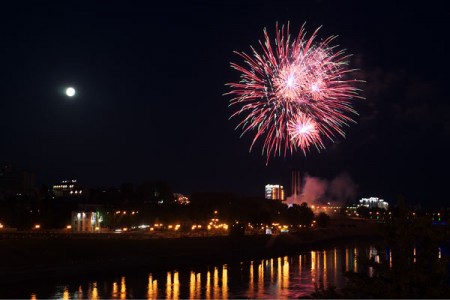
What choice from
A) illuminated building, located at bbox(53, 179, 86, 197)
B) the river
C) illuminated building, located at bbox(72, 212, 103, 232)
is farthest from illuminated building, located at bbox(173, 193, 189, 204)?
the river

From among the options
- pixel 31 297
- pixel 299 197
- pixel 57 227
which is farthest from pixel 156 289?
pixel 299 197

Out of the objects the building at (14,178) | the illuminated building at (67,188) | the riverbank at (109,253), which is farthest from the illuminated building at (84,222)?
the building at (14,178)

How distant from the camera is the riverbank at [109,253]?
1709 inches

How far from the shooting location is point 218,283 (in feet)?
139

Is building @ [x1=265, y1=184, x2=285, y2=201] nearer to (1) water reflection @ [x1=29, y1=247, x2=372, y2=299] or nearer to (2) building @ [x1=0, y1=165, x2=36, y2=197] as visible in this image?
(2) building @ [x1=0, y1=165, x2=36, y2=197]

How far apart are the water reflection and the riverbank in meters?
3.62

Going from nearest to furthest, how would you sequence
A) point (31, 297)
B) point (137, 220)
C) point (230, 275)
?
1. point (31, 297)
2. point (230, 275)
3. point (137, 220)

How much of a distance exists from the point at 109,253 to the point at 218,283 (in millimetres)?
14582

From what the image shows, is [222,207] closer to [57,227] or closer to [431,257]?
[57,227]

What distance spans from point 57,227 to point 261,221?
37880 mm

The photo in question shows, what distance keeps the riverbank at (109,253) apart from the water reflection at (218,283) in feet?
11.9

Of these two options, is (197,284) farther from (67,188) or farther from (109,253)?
(67,188)

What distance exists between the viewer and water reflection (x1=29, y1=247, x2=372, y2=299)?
119 ft

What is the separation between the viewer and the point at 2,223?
273 feet
